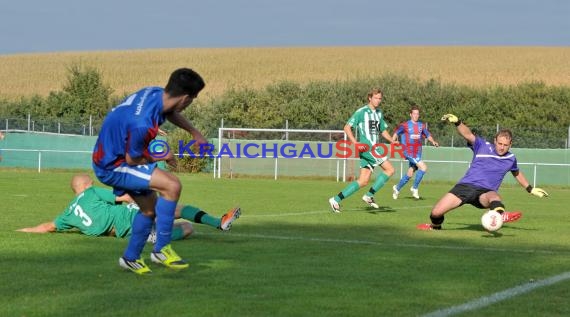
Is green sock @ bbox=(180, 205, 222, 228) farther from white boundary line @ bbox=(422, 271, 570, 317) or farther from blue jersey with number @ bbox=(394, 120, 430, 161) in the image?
blue jersey with number @ bbox=(394, 120, 430, 161)

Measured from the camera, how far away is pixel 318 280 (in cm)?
829

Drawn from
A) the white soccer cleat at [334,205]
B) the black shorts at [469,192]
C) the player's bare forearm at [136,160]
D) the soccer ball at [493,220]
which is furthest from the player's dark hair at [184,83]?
the white soccer cleat at [334,205]

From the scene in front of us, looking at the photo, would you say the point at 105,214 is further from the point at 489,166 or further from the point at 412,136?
the point at 412,136

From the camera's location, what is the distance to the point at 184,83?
822cm

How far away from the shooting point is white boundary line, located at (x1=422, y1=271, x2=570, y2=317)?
22.4 feet

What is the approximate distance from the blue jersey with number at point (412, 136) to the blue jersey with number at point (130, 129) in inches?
598

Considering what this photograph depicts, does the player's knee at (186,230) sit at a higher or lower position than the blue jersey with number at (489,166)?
lower

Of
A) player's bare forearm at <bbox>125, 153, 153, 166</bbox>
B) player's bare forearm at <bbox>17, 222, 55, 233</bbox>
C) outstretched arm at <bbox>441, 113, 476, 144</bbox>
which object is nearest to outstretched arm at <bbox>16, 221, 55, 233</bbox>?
player's bare forearm at <bbox>17, 222, 55, 233</bbox>

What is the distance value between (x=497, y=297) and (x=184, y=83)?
2.86 m

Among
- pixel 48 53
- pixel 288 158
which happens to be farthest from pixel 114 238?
pixel 48 53

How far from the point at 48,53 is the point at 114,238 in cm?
10694

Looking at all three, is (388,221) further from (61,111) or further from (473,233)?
(61,111)

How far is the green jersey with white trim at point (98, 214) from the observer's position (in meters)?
11.2

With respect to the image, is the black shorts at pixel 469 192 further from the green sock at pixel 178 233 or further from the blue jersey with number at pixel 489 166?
the green sock at pixel 178 233
